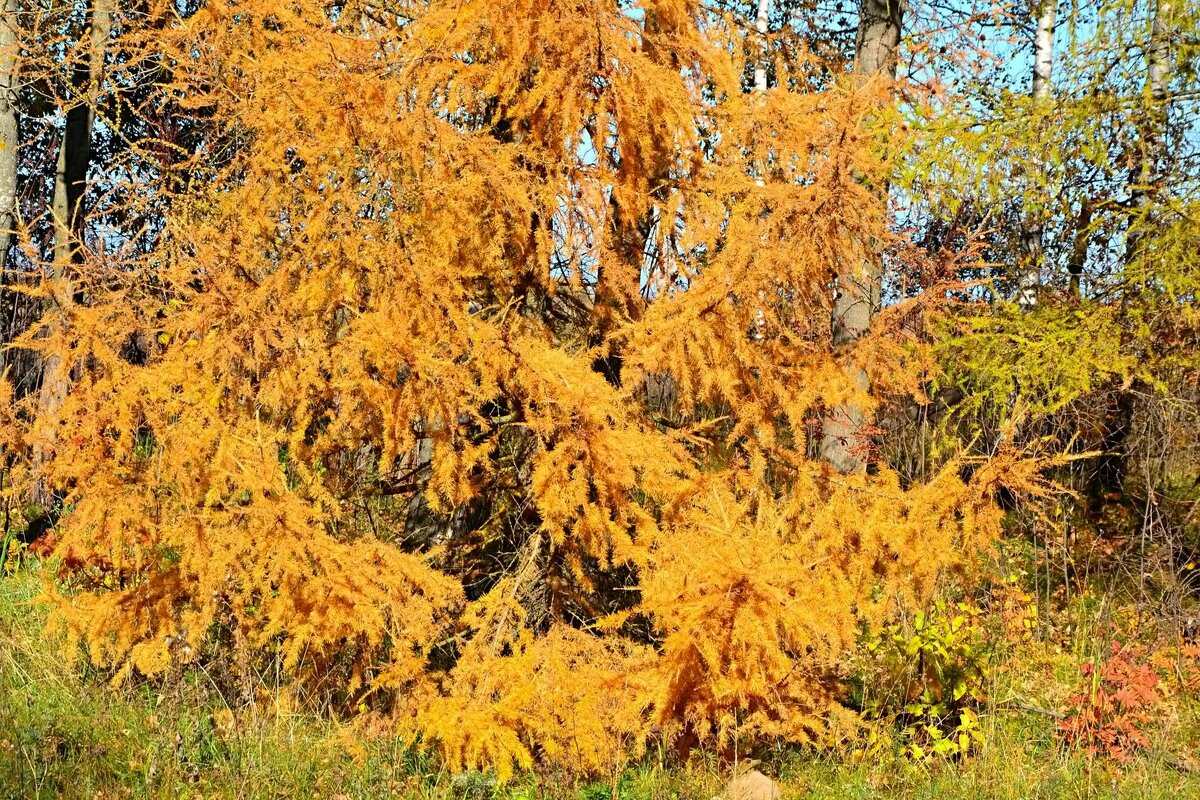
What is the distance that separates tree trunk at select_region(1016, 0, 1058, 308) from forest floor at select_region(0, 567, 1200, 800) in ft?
13.1

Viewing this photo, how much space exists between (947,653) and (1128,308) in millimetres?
2768

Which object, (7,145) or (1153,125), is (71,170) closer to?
(7,145)

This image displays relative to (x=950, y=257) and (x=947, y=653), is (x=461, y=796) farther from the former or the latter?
(x=950, y=257)

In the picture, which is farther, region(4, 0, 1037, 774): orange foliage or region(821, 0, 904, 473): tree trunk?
region(821, 0, 904, 473): tree trunk

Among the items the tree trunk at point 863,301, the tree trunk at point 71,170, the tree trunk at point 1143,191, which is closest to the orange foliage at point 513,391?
the tree trunk at point 1143,191

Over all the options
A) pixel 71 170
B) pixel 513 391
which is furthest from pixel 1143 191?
pixel 71 170

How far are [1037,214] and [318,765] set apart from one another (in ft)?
21.4

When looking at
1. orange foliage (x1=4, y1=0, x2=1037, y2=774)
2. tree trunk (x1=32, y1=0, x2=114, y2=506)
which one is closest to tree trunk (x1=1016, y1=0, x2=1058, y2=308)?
orange foliage (x1=4, y1=0, x2=1037, y2=774)

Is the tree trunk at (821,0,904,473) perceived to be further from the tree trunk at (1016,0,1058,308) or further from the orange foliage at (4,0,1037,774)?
the orange foliage at (4,0,1037,774)

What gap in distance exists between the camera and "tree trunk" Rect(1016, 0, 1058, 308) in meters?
8.73

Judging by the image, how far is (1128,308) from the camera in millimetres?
6777

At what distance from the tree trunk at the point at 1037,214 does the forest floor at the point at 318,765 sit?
4000mm

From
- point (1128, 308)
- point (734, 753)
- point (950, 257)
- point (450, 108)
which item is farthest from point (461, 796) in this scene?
point (950, 257)

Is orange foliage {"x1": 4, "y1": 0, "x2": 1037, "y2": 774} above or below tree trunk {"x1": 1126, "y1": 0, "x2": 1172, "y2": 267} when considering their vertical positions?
below
